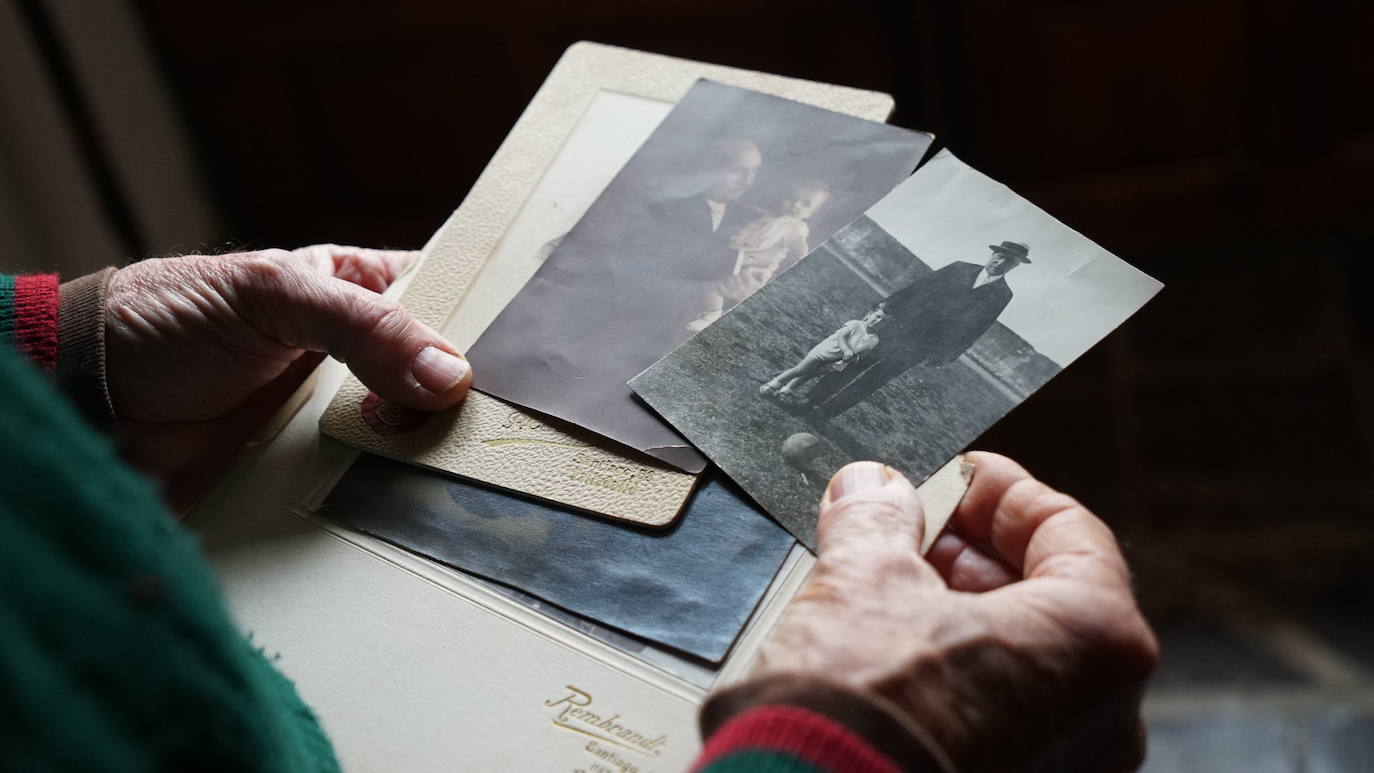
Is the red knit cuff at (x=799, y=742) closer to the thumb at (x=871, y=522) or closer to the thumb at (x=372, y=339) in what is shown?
the thumb at (x=871, y=522)

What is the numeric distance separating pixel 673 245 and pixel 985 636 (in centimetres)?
33

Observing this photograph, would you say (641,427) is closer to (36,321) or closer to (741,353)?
(741,353)

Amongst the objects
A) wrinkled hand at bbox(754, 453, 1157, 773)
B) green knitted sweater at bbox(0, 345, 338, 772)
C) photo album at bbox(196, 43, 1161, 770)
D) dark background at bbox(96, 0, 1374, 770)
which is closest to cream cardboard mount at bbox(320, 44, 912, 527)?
photo album at bbox(196, 43, 1161, 770)

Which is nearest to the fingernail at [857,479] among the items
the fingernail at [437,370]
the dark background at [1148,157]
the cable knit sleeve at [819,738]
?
the cable knit sleeve at [819,738]

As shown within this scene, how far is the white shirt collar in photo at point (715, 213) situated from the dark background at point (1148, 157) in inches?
34.6

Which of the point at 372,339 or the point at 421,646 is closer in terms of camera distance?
the point at 421,646

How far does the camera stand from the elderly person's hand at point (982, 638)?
1.55 feet

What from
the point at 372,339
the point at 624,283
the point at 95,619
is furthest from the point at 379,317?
the point at 95,619

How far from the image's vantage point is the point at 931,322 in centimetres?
63

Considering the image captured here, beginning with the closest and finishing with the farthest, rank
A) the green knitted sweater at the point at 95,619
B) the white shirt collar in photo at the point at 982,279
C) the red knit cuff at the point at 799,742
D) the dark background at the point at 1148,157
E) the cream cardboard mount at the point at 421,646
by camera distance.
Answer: the green knitted sweater at the point at 95,619, the red knit cuff at the point at 799,742, the cream cardboard mount at the point at 421,646, the white shirt collar in photo at the point at 982,279, the dark background at the point at 1148,157

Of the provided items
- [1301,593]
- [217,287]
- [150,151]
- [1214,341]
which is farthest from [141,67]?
[1301,593]

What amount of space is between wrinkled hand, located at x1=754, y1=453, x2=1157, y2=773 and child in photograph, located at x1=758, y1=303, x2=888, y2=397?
72 mm

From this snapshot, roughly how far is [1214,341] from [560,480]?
122cm

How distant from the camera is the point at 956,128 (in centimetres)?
159
